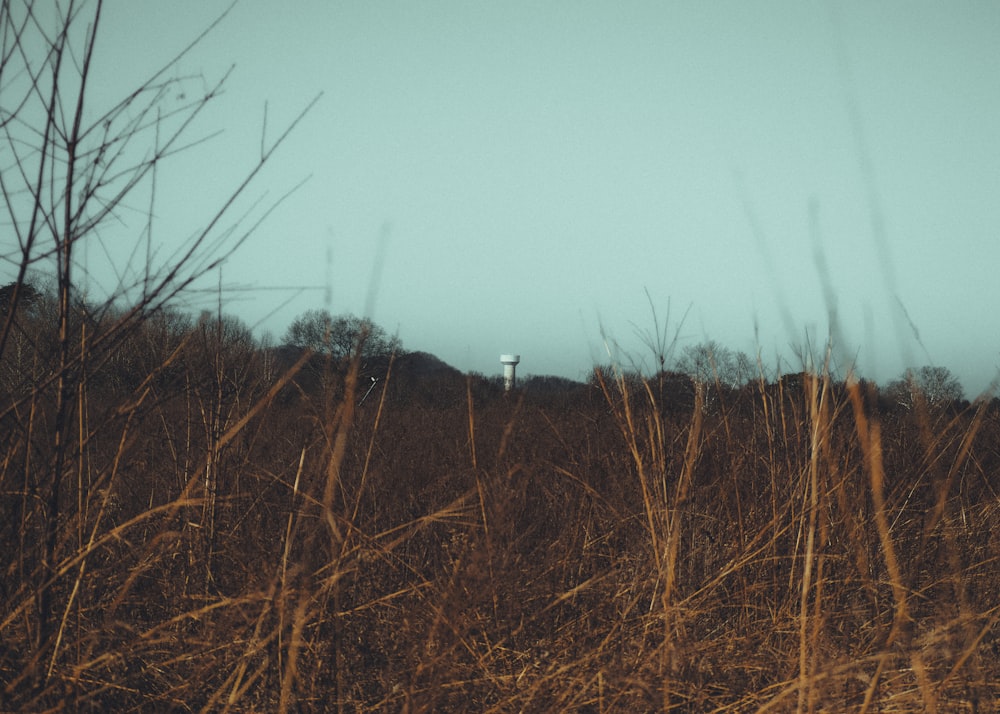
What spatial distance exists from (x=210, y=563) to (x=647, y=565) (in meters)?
1.48

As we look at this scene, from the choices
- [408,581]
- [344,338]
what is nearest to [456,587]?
[408,581]

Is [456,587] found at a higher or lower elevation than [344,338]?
lower

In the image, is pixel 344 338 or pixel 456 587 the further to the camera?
pixel 344 338

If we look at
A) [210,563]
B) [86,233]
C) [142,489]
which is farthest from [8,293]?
[142,489]

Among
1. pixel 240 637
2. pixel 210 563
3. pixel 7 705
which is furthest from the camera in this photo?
pixel 210 563

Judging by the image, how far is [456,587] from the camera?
186cm

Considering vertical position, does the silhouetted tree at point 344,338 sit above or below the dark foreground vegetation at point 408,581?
above

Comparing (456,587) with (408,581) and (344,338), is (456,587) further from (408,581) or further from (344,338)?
(344,338)

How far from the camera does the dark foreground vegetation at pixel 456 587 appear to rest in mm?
1363

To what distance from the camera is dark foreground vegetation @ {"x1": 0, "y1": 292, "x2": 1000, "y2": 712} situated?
136 cm

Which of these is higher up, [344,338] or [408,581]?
[344,338]

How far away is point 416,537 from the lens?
10.0ft

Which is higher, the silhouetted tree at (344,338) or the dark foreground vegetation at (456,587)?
the silhouetted tree at (344,338)

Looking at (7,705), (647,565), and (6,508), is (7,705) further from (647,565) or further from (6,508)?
(647,565)
